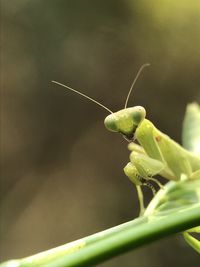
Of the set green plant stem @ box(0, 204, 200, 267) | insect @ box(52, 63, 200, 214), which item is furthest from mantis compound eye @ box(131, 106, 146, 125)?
green plant stem @ box(0, 204, 200, 267)

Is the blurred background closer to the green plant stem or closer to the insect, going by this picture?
the insect

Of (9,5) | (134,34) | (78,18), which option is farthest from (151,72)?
(9,5)

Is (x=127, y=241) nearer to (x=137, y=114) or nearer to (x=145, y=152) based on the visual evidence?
(x=137, y=114)

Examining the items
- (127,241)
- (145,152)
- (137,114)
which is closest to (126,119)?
(137,114)

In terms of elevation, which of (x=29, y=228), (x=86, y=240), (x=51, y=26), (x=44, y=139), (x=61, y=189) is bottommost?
(x=29, y=228)

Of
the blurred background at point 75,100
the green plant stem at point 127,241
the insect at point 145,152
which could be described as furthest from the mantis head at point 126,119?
the blurred background at point 75,100

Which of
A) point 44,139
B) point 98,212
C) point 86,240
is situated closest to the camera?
point 86,240

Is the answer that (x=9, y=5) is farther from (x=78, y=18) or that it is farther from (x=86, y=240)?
(x=86, y=240)

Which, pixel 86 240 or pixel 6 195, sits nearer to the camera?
pixel 86 240
